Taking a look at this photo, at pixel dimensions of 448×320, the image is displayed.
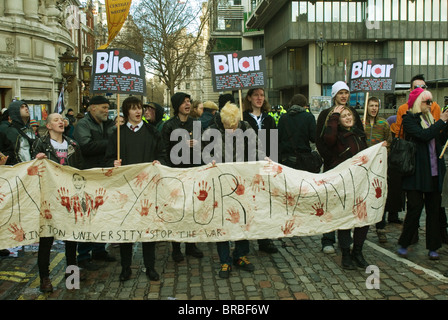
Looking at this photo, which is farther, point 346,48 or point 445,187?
point 346,48

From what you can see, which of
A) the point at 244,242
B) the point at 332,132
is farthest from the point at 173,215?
the point at 332,132

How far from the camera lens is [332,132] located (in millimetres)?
5492

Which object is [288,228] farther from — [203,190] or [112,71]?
[112,71]

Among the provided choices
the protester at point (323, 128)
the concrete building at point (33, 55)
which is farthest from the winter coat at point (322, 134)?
the concrete building at point (33, 55)

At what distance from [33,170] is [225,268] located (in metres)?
2.45

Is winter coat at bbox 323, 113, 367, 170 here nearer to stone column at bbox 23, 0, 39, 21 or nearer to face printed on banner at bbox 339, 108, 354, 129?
face printed on banner at bbox 339, 108, 354, 129

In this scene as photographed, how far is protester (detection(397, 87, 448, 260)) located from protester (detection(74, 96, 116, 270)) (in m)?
3.80

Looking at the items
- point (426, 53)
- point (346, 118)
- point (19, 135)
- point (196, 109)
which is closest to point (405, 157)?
point (346, 118)

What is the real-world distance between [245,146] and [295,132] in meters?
1.20

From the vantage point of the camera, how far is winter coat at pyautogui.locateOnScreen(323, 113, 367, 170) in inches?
217

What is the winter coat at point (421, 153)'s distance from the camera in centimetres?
550

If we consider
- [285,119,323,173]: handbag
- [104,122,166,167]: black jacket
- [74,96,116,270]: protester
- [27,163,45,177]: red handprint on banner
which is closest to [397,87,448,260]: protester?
[285,119,323,173]: handbag

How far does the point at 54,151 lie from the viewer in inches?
209
